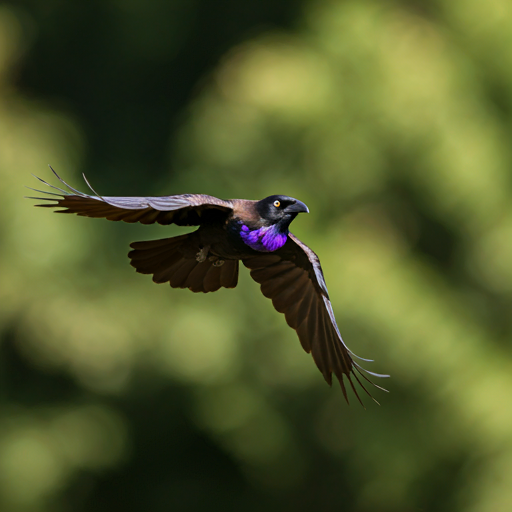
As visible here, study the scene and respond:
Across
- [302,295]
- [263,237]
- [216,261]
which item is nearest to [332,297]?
[302,295]

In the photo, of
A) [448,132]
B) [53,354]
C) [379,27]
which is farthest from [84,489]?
[379,27]

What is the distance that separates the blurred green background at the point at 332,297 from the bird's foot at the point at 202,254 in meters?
5.59

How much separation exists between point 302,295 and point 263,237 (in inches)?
35.1

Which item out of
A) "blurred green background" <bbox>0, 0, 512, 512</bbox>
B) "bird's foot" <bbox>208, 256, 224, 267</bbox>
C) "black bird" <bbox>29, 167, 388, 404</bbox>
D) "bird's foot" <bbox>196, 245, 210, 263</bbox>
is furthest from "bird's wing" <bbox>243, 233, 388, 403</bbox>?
"blurred green background" <bbox>0, 0, 512, 512</bbox>

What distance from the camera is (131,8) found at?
12.7 metres

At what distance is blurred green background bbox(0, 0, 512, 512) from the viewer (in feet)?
31.2

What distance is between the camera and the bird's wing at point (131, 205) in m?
2.71

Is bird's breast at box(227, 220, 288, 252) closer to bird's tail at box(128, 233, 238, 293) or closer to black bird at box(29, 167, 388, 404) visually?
black bird at box(29, 167, 388, 404)

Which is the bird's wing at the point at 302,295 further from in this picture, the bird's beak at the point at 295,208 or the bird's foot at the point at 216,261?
the bird's beak at the point at 295,208

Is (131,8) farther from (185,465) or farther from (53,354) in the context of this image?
(185,465)

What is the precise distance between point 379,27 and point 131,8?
4892mm

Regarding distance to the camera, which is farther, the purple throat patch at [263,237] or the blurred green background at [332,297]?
the blurred green background at [332,297]

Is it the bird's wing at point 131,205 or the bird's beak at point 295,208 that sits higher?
the bird's beak at point 295,208

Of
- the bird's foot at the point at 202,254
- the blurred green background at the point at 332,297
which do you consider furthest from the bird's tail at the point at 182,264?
the blurred green background at the point at 332,297
